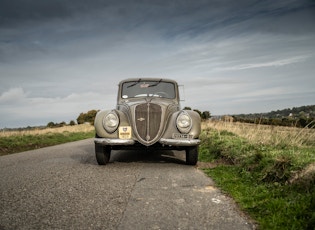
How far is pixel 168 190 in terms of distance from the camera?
3898mm

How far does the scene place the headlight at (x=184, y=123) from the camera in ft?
18.7

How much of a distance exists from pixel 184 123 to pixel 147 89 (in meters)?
2.41

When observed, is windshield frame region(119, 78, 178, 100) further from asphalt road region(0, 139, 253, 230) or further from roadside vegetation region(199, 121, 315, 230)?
asphalt road region(0, 139, 253, 230)

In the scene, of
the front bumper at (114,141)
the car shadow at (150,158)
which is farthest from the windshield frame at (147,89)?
the front bumper at (114,141)

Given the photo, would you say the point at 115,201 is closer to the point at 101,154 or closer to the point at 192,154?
the point at 101,154

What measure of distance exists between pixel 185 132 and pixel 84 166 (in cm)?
225

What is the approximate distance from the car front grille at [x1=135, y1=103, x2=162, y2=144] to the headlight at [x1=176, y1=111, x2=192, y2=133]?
0.40 m

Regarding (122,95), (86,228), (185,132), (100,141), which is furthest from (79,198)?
(122,95)

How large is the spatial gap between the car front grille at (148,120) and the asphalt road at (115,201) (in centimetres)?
75

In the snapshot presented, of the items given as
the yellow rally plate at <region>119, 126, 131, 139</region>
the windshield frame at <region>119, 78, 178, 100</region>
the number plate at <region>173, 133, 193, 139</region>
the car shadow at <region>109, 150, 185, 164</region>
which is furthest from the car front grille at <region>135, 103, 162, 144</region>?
the windshield frame at <region>119, 78, 178, 100</region>

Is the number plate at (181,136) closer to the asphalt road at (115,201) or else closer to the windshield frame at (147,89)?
the asphalt road at (115,201)

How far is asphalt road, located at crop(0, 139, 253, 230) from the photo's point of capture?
2721 mm

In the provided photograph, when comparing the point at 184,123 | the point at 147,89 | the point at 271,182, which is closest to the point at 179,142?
the point at 184,123

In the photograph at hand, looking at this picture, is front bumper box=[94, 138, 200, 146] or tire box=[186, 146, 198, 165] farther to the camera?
tire box=[186, 146, 198, 165]
